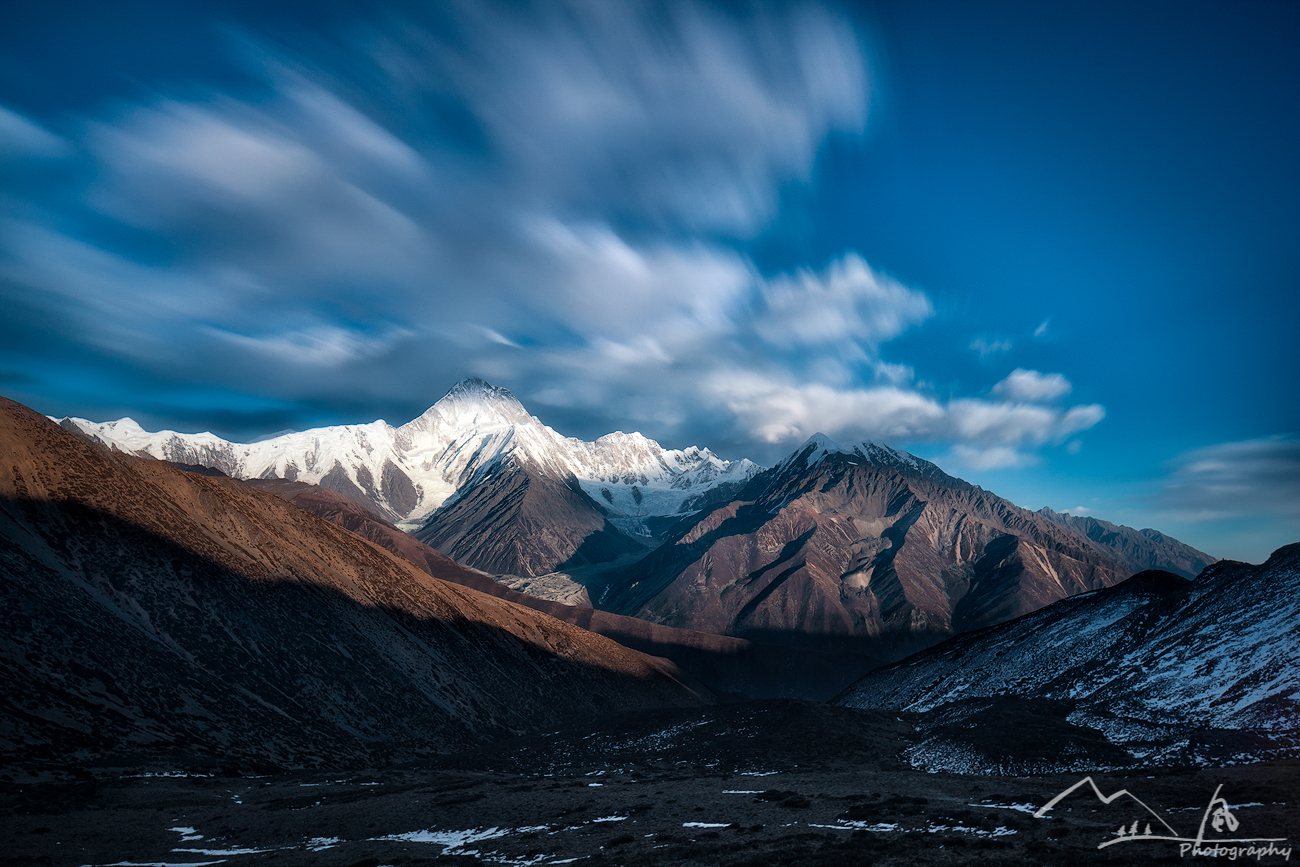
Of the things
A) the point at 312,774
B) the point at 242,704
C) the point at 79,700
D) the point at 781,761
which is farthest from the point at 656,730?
the point at 79,700

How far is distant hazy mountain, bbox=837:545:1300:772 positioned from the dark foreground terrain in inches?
396

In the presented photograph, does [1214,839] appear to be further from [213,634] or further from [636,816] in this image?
[213,634]

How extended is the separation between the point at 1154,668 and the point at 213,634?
351ft

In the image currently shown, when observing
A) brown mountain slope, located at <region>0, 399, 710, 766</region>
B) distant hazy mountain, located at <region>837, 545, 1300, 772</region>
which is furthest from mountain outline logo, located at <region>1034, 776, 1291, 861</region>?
brown mountain slope, located at <region>0, 399, 710, 766</region>

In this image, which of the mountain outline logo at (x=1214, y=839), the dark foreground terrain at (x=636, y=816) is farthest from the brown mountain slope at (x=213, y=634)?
the mountain outline logo at (x=1214, y=839)

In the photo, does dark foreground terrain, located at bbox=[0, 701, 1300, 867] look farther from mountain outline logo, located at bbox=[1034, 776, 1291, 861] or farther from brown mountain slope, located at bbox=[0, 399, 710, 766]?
brown mountain slope, located at bbox=[0, 399, 710, 766]

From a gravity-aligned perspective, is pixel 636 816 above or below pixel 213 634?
below

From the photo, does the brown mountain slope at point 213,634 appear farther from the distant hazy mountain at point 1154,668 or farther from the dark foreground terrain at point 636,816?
the distant hazy mountain at point 1154,668

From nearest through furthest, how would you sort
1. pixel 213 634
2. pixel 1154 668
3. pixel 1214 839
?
pixel 1214 839
pixel 1154 668
pixel 213 634

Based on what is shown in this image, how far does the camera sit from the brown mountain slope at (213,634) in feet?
172

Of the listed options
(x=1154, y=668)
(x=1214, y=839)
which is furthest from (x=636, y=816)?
(x=1154, y=668)

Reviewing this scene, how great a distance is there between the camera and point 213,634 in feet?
240

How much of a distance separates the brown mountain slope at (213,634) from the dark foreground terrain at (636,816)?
31.2 feet

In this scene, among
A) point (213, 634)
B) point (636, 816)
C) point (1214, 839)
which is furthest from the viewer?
point (213, 634)
